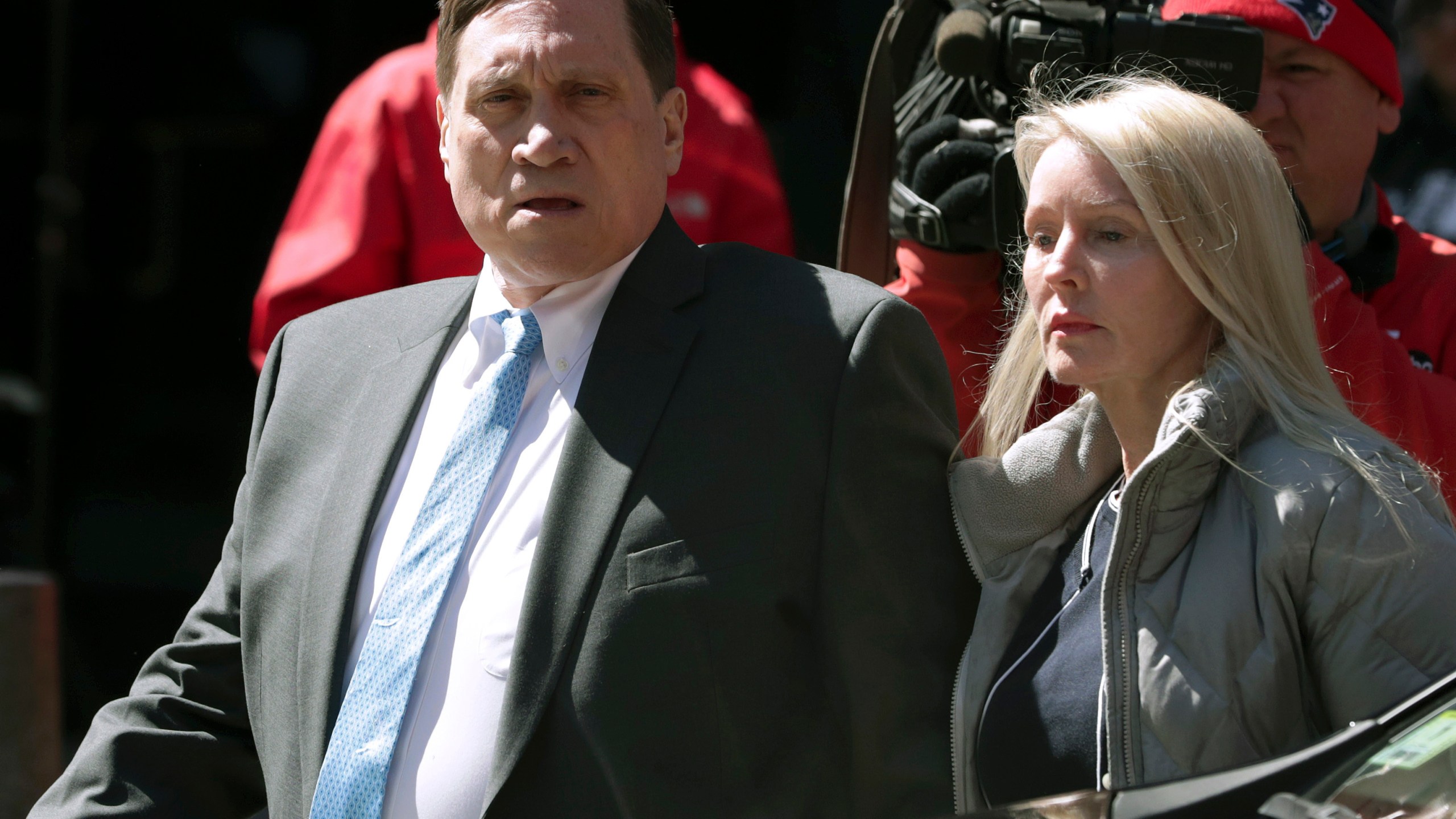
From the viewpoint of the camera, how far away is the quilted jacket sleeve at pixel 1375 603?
4.81 ft

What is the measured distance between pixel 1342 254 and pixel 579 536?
141cm

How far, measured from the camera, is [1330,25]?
2293 millimetres

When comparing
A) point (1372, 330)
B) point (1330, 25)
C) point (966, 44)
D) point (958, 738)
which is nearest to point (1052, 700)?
point (958, 738)

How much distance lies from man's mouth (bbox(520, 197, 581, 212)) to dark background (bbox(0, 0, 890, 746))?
2.26 m

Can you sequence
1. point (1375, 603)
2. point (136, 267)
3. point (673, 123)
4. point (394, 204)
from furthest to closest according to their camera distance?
point (136, 267), point (394, 204), point (673, 123), point (1375, 603)

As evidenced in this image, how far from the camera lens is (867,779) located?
5.57ft

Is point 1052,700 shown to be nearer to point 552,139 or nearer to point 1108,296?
point 1108,296

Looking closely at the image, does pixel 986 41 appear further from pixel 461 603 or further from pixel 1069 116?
pixel 461 603

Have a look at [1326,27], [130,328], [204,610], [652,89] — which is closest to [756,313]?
[652,89]

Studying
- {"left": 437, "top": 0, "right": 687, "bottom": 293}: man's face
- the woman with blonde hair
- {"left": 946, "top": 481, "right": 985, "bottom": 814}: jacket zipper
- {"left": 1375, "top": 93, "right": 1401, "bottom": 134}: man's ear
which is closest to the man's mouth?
{"left": 437, "top": 0, "right": 687, "bottom": 293}: man's face

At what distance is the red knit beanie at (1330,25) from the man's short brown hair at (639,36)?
848 mm

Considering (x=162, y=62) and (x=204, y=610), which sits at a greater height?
(x=162, y=62)

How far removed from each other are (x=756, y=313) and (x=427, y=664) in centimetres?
62

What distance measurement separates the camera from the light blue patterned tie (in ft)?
5.69
